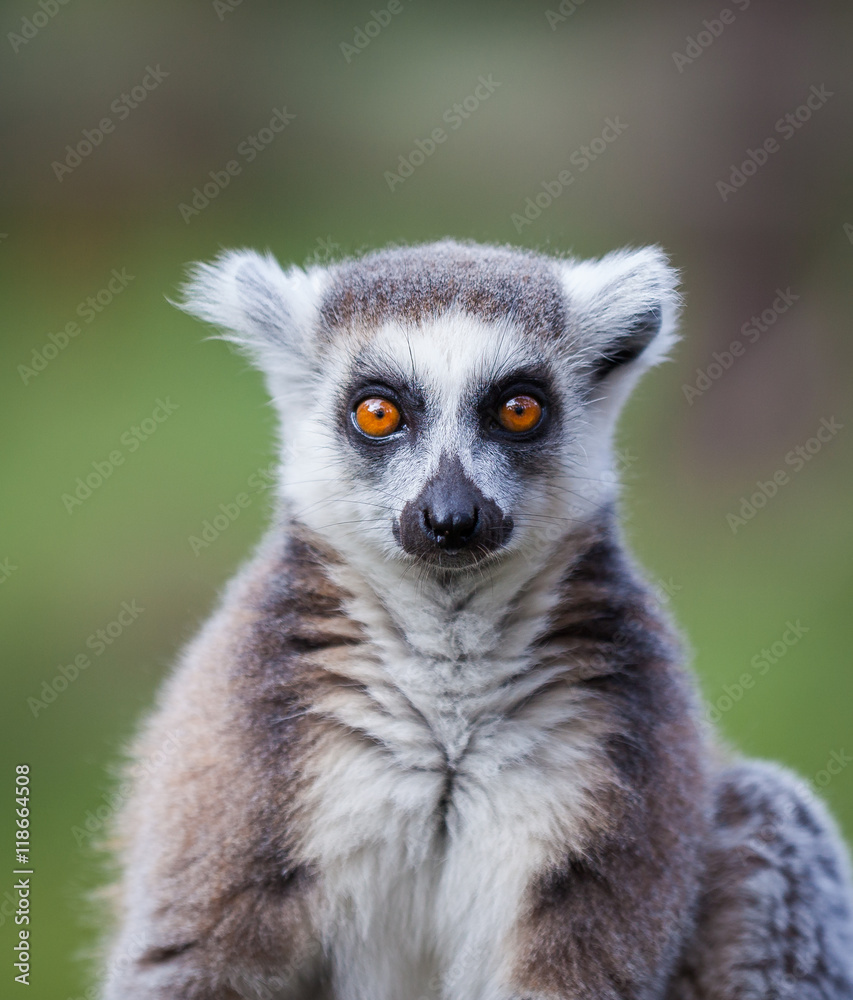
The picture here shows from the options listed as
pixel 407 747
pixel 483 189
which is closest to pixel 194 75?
pixel 483 189

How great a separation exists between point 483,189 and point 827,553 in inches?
146

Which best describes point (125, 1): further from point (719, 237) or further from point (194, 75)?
point (719, 237)

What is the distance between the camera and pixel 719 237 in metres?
8.02

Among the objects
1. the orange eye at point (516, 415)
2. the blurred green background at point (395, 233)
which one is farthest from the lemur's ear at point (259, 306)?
the blurred green background at point (395, 233)

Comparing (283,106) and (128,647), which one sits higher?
(283,106)
